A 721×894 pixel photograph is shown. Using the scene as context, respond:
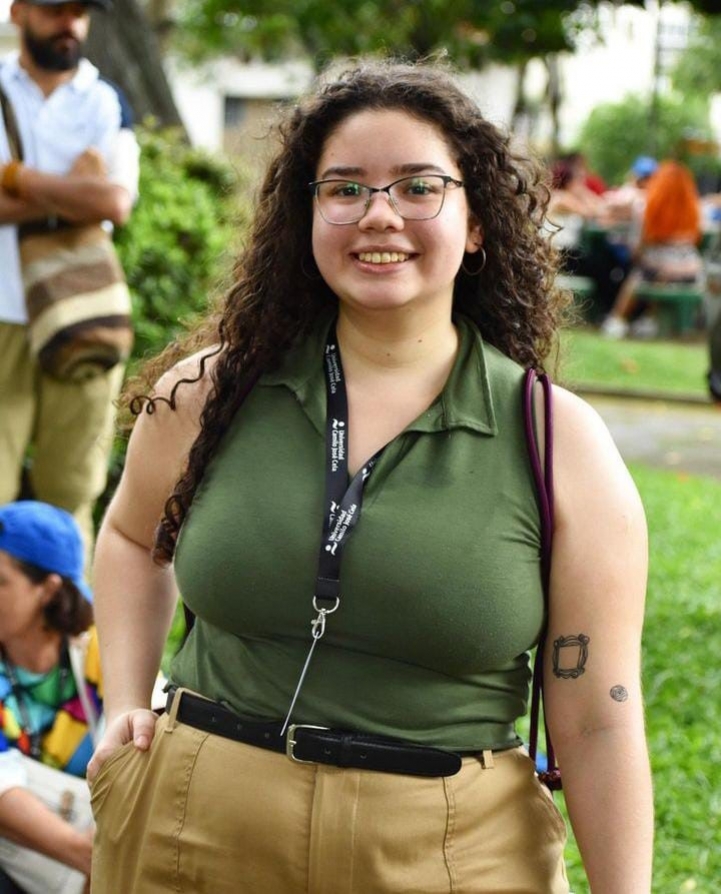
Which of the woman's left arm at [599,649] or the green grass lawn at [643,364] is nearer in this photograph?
the woman's left arm at [599,649]

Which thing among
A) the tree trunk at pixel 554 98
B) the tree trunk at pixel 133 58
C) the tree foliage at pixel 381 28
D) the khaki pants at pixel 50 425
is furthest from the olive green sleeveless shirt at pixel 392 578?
the tree trunk at pixel 554 98

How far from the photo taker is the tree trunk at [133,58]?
9250 mm

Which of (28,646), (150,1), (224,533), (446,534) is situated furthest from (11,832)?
(150,1)

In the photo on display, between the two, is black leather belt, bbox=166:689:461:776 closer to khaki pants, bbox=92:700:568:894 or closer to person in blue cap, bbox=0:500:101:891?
khaki pants, bbox=92:700:568:894

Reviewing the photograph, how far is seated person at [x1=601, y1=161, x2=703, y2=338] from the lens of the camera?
17641 millimetres

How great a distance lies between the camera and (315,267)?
8.25 feet

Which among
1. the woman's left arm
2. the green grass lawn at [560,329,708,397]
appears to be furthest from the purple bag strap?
the green grass lawn at [560,329,708,397]

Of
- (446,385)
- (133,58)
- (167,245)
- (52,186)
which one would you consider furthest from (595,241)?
(446,385)

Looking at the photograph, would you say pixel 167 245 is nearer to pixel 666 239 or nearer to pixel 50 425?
pixel 50 425

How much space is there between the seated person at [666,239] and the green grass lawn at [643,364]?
63 centimetres

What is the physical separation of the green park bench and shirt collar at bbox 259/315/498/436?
16.7 metres

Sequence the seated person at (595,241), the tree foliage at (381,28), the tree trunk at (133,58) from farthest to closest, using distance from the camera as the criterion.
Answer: the seated person at (595,241)
the tree foliage at (381,28)
the tree trunk at (133,58)

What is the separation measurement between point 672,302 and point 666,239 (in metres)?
1.07

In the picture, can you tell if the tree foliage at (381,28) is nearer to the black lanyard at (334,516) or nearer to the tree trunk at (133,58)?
the tree trunk at (133,58)
